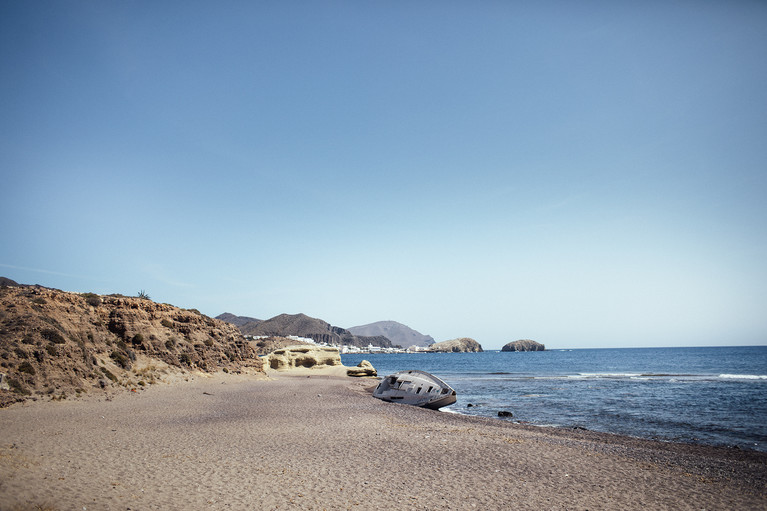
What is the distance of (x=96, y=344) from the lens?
2498cm

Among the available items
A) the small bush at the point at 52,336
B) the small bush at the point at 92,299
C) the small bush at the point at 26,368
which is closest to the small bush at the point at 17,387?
the small bush at the point at 26,368

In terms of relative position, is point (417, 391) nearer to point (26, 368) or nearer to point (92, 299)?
point (26, 368)

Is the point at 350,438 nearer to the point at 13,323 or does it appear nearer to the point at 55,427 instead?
the point at 55,427

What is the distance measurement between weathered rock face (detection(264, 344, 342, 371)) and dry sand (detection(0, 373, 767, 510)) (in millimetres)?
36594

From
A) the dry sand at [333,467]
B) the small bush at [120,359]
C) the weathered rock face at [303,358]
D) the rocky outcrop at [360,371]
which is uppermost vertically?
the small bush at [120,359]

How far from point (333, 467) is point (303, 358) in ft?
155

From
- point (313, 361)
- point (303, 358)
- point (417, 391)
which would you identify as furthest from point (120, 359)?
point (313, 361)

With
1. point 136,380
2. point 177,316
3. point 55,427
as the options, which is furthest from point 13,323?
point 177,316

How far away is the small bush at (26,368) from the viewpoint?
18.4 m

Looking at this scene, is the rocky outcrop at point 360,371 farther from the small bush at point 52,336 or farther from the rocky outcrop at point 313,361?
the small bush at point 52,336

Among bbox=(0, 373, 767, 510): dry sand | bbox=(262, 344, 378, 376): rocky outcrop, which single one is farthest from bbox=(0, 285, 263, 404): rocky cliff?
bbox=(262, 344, 378, 376): rocky outcrop

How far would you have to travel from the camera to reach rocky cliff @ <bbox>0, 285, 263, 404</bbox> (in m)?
19.0

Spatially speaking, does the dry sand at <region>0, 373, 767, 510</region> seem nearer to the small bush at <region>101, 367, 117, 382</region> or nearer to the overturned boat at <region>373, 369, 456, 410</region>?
the small bush at <region>101, 367, 117, 382</region>

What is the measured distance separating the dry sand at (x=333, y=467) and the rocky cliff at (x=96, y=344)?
4.09 meters
